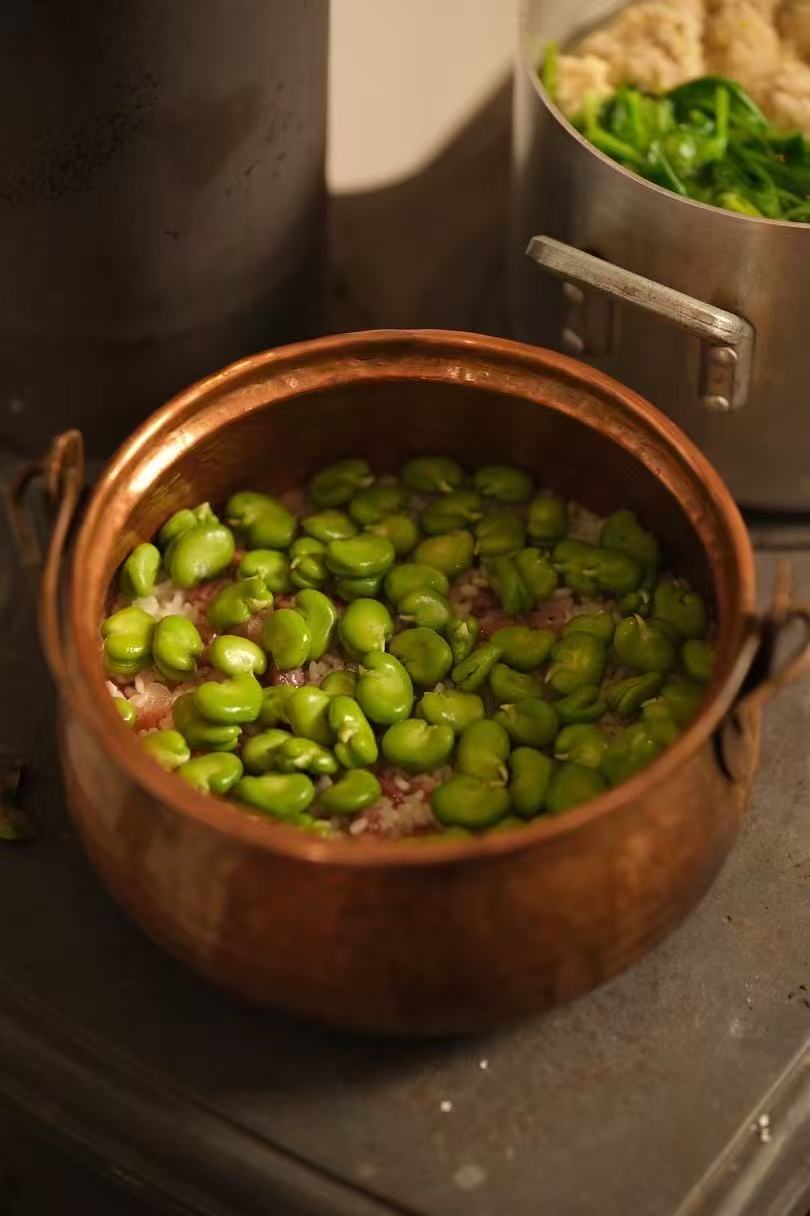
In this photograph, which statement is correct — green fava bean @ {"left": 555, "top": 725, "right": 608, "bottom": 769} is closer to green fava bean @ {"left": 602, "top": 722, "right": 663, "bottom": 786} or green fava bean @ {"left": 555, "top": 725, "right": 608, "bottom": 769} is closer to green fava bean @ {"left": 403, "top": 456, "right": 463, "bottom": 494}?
green fava bean @ {"left": 602, "top": 722, "right": 663, "bottom": 786}

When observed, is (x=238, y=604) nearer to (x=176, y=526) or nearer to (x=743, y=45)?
(x=176, y=526)

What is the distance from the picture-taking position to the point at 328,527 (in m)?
1.36

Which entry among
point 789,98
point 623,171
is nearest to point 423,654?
point 623,171

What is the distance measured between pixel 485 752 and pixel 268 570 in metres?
0.27

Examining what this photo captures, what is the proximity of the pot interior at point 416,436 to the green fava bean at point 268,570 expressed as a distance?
0.07 m

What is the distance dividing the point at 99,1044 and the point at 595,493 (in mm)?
621

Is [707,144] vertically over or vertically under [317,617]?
over

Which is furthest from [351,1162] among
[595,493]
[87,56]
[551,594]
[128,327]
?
[87,56]

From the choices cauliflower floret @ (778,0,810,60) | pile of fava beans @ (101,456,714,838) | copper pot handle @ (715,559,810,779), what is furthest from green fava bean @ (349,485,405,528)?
cauliflower floret @ (778,0,810,60)

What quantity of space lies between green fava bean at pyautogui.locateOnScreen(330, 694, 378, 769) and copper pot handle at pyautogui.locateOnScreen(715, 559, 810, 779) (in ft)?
0.90

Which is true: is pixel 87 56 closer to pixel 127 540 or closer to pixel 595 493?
pixel 127 540

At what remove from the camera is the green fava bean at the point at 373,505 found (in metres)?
1.38

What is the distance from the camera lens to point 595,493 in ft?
4.49

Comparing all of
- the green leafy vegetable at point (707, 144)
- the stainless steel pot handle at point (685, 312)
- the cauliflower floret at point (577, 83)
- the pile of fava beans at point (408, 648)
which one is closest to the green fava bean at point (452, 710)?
the pile of fava beans at point (408, 648)
